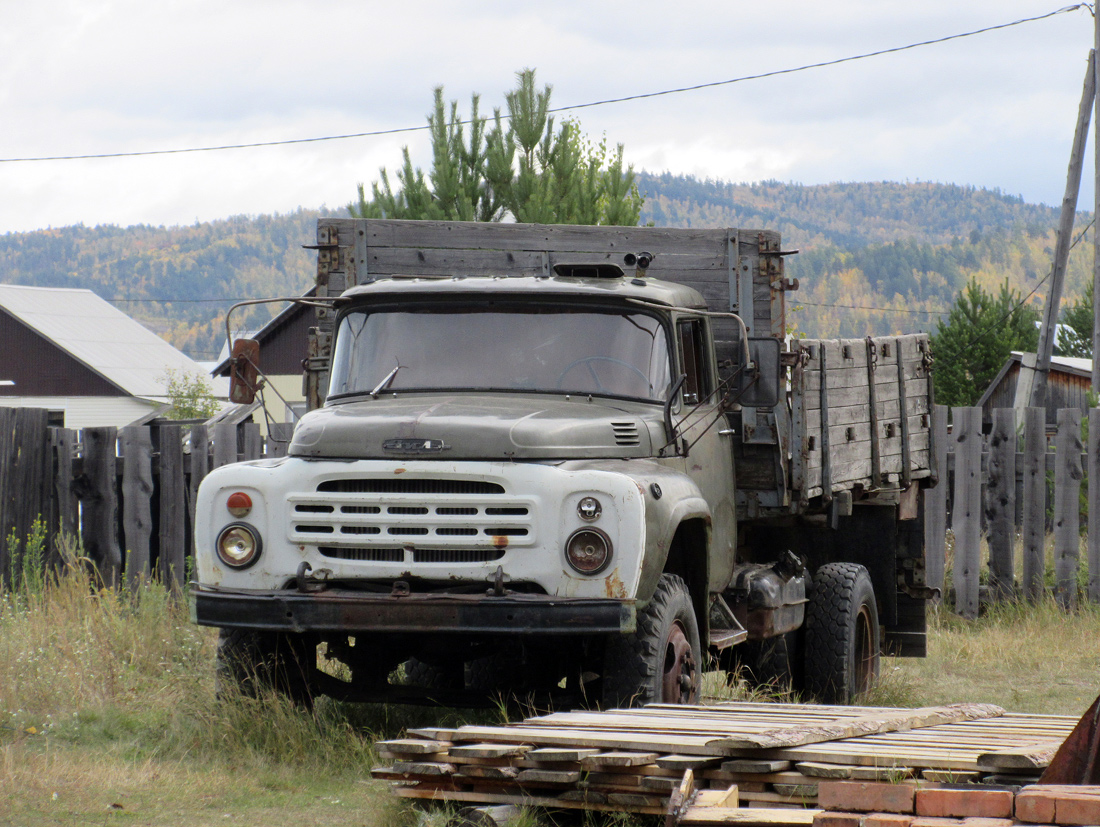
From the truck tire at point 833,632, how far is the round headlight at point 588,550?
329 centimetres

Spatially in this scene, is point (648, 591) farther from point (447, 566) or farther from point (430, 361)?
point (430, 361)

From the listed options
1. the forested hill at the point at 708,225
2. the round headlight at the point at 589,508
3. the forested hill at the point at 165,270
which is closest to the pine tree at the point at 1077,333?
the round headlight at the point at 589,508

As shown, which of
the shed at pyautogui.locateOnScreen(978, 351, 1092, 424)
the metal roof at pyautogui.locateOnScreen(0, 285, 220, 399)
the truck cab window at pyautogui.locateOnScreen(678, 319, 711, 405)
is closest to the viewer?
the truck cab window at pyautogui.locateOnScreen(678, 319, 711, 405)

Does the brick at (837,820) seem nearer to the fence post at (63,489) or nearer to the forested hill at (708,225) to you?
the fence post at (63,489)

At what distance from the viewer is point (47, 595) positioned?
964 centimetres

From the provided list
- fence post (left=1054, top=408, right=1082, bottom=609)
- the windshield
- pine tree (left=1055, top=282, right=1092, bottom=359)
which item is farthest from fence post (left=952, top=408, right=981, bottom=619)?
pine tree (left=1055, top=282, right=1092, bottom=359)

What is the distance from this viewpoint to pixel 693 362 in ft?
24.6

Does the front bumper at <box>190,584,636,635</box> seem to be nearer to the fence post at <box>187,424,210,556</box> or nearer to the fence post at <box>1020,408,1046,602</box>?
the fence post at <box>187,424,210,556</box>

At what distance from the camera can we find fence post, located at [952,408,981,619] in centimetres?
1215

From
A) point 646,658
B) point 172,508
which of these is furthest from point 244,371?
point 172,508

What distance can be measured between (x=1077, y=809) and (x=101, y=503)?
346 inches

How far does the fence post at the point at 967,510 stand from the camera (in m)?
12.1

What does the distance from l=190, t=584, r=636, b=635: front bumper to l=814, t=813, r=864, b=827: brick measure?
2.02 meters

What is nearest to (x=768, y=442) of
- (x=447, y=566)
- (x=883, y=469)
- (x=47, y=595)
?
(x=883, y=469)
